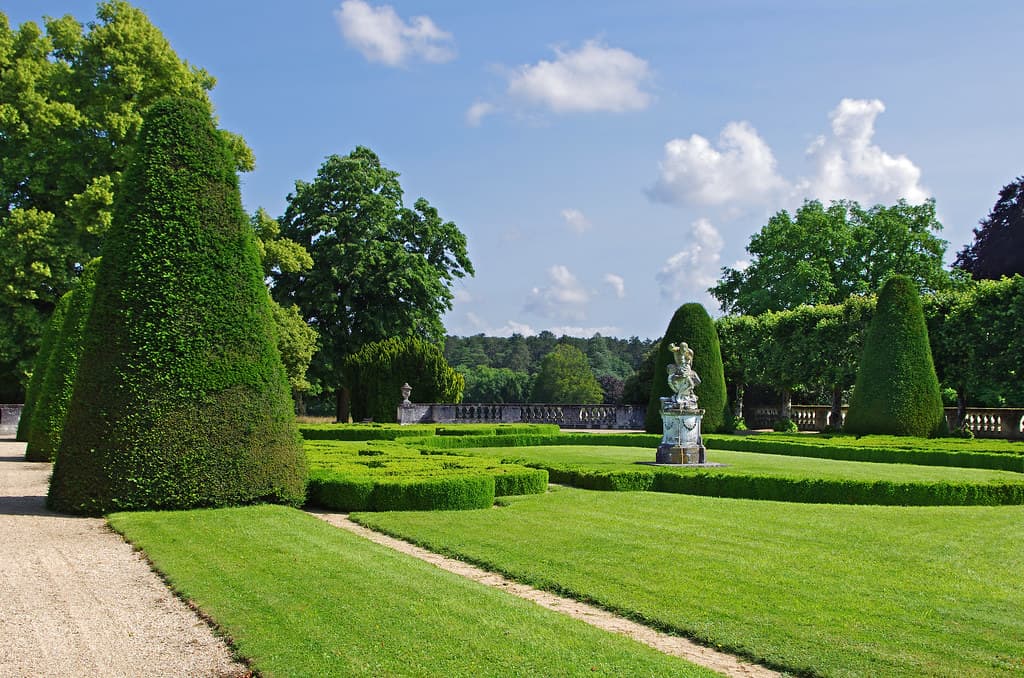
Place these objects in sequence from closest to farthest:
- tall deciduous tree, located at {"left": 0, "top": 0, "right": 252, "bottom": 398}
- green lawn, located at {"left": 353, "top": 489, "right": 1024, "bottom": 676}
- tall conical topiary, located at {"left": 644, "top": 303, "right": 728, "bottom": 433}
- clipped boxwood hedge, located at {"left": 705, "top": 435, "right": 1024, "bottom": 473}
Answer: green lawn, located at {"left": 353, "top": 489, "right": 1024, "bottom": 676} < clipped boxwood hedge, located at {"left": 705, "top": 435, "right": 1024, "bottom": 473} < tall deciduous tree, located at {"left": 0, "top": 0, "right": 252, "bottom": 398} < tall conical topiary, located at {"left": 644, "top": 303, "right": 728, "bottom": 433}

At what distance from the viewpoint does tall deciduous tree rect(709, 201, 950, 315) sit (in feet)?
161

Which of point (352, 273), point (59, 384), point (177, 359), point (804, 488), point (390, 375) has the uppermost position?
point (352, 273)

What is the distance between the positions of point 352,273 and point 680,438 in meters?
26.3

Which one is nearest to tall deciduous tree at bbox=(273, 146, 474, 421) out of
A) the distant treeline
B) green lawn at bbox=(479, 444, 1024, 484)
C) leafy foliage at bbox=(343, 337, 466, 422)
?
leafy foliage at bbox=(343, 337, 466, 422)

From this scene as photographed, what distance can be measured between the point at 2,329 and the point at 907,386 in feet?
105

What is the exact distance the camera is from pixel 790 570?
8.35m

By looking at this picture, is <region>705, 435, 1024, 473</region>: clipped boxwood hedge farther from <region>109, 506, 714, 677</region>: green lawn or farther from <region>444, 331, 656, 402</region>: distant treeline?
<region>444, 331, 656, 402</region>: distant treeline

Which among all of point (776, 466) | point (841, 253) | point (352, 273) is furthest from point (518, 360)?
point (776, 466)

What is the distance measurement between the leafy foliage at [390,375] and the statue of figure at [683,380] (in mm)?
20360

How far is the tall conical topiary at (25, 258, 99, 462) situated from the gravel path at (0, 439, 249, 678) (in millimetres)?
11161

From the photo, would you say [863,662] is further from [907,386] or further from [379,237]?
[379,237]

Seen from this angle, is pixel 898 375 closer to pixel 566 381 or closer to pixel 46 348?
pixel 46 348

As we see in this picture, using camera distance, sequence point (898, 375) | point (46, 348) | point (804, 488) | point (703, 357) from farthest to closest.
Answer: point (703, 357)
point (898, 375)
point (46, 348)
point (804, 488)

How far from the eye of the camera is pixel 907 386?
2842 centimetres
